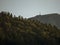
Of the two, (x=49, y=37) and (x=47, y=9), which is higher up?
(x=47, y=9)

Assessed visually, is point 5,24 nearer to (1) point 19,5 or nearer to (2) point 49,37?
(2) point 49,37

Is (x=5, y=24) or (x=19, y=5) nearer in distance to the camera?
(x=5, y=24)

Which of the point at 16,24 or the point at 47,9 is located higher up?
the point at 47,9

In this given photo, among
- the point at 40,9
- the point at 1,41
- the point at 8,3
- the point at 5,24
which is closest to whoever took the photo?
the point at 1,41

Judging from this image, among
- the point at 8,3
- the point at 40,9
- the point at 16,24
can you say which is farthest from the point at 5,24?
the point at 40,9

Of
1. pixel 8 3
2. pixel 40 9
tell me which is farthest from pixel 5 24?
pixel 40 9

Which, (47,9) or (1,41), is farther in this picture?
(47,9)

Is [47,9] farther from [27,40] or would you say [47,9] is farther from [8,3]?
[27,40]

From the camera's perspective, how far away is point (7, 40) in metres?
0.96

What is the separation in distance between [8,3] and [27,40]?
2.40m

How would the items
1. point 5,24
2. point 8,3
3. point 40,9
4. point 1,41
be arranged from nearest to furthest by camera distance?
point 1,41 < point 5,24 < point 8,3 < point 40,9

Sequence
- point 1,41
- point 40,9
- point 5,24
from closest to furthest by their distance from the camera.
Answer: point 1,41 < point 5,24 < point 40,9

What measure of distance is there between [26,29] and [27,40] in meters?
0.09

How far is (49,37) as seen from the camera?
3.51ft
